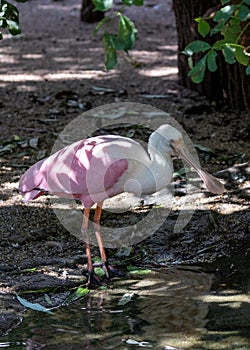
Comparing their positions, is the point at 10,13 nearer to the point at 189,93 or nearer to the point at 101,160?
the point at 101,160

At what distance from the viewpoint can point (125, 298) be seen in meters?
4.06

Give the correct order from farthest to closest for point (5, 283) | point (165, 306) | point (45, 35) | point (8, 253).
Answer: point (45, 35) < point (8, 253) < point (5, 283) < point (165, 306)

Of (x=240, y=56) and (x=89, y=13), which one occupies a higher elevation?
(x=240, y=56)

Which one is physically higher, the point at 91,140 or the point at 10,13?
the point at 10,13

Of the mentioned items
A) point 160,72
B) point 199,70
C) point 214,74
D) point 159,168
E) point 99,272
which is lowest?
point 99,272

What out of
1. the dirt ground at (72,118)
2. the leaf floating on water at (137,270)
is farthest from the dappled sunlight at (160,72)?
the leaf floating on water at (137,270)

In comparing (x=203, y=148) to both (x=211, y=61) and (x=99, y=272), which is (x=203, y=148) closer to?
(x=211, y=61)

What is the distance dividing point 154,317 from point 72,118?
3277mm

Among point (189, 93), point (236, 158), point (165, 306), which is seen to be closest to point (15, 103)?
point (189, 93)

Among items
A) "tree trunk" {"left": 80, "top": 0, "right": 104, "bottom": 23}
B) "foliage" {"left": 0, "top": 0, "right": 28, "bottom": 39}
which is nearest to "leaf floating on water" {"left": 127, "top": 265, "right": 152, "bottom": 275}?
"foliage" {"left": 0, "top": 0, "right": 28, "bottom": 39}

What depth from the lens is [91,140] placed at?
450 cm

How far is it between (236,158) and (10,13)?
2078 millimetres

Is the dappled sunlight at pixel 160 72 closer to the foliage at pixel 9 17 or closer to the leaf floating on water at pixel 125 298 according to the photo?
the foliage at pixel 9 17

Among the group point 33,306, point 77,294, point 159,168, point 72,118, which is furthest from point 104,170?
point 72,118
